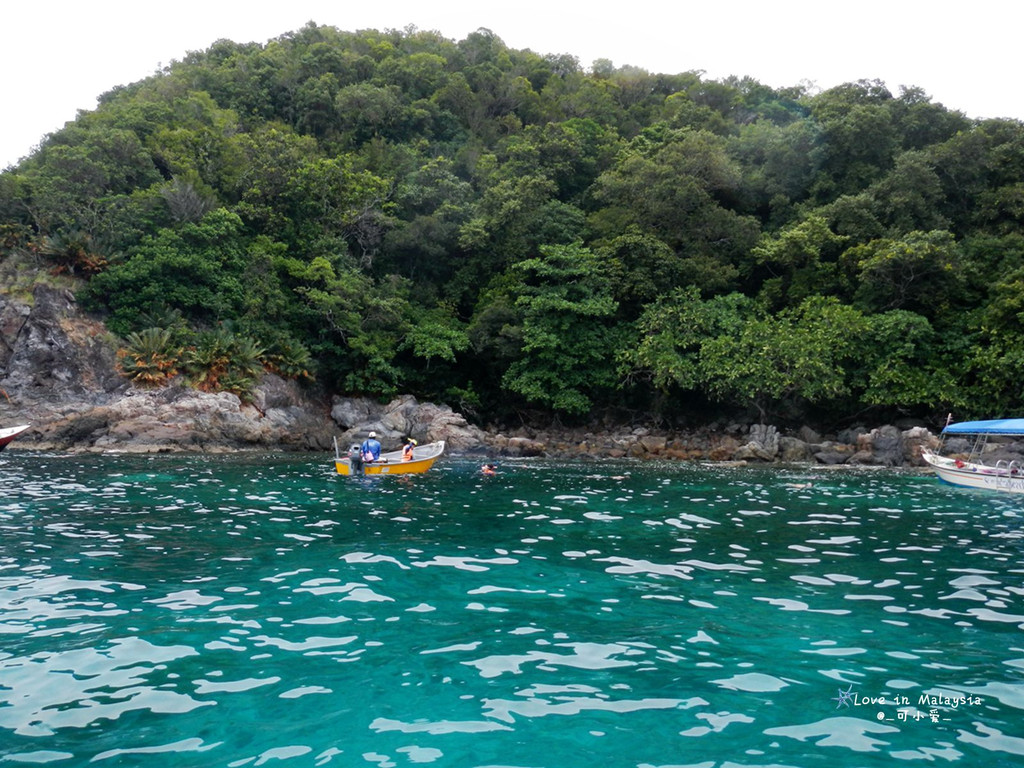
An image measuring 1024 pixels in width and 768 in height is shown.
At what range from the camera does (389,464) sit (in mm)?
23312

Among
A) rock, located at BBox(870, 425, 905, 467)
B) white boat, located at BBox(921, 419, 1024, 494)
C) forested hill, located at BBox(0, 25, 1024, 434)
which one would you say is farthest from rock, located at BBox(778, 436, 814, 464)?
white boat, located at BBox(921, 419, 1024, 494)

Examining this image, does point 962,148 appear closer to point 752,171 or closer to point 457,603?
point 752,171

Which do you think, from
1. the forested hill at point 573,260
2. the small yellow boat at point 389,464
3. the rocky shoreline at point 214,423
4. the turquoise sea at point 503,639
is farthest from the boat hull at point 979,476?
the small yellow boat at point 389,464

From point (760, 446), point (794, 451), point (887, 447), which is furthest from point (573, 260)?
point (887, 447)

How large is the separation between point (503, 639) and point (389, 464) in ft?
54.6

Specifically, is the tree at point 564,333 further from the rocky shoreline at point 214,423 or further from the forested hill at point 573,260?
the rocky shoreline at point 214,423

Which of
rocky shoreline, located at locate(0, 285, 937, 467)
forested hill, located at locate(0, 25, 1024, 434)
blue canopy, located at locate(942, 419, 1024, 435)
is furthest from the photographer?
forested hill, located at locate(0, 25, 1024, 434)

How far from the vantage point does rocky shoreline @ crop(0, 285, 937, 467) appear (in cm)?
2991

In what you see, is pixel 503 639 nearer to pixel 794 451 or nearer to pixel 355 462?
pixel 355 462

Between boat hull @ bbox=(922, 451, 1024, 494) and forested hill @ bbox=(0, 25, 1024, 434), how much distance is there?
10311 mm

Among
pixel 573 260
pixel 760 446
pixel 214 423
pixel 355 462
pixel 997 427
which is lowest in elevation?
pixel 760 446

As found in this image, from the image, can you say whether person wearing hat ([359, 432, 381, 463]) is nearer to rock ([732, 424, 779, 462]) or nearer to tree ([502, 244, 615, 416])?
tree ([502, 244, 615, 416])

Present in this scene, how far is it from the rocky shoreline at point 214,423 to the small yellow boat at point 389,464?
309 inches

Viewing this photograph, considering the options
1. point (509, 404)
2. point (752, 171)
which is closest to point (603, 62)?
point (752, 171)
